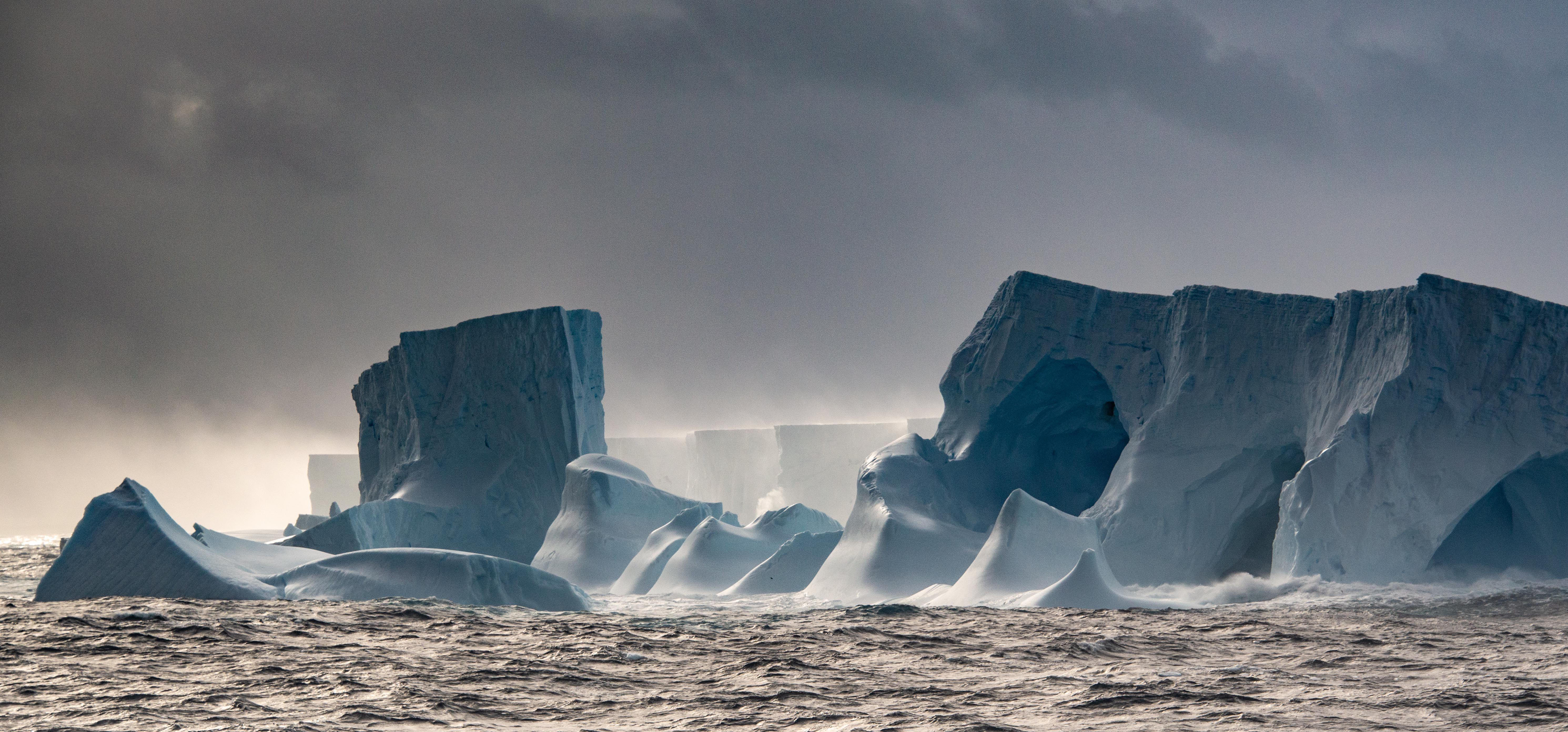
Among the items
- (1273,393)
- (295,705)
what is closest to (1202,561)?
(1273,393)

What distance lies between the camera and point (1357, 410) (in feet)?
38.7

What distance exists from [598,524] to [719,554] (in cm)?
301

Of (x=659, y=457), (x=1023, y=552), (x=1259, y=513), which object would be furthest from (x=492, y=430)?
(x=659, y=457)

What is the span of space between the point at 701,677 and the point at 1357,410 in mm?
8901

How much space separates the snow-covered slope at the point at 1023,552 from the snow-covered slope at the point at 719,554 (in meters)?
4.21

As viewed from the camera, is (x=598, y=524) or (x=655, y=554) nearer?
(x=655, y=554)

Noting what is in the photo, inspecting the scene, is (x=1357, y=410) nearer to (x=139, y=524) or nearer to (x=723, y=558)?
(x=723, y=558)

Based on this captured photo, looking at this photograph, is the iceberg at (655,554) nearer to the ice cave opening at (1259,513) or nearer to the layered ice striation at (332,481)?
the ice cave opening at (1259,513)

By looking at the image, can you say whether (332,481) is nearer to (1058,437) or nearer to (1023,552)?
(1058,437)

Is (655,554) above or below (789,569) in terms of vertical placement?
above

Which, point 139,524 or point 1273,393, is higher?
point 1273,393

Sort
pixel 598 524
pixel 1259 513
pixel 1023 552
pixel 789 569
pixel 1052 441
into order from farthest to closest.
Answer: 1. pixel 598 524
2. pixel 1052 441
3. pixel 789 569
4. pixel 1259 513
5. pixel 1023 552

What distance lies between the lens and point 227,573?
402 inches

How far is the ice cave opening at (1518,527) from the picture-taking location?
1191cm
